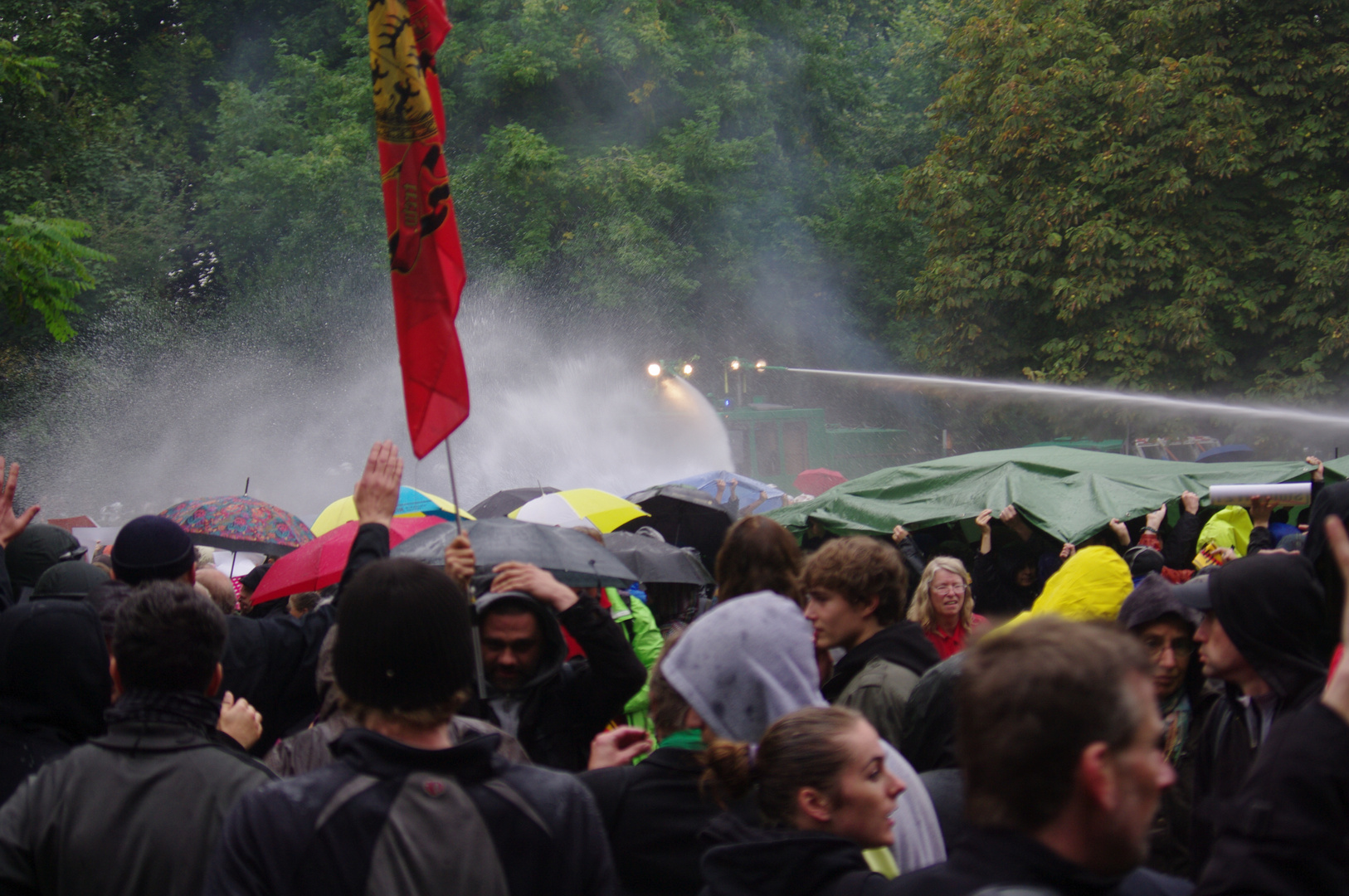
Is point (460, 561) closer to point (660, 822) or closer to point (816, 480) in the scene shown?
point (660, 822)

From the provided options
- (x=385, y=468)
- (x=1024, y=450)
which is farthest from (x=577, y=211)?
(x=385, y=468)

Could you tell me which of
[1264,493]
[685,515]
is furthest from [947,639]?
[685,515]

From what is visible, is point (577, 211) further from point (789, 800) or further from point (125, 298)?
point (789, 800)

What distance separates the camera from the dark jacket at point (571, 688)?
10.6ft

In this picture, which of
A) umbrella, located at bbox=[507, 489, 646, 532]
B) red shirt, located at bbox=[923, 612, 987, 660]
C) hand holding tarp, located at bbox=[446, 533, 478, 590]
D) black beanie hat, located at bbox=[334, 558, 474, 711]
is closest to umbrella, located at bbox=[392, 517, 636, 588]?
hand holding tarp, located at bbox=[446, 533, 478, 590]

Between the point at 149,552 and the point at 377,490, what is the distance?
2.77ft

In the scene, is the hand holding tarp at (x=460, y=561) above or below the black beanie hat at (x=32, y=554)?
above

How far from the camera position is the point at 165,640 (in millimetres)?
2389

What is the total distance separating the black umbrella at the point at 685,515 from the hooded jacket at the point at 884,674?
7.06 m

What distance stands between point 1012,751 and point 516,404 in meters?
25.7

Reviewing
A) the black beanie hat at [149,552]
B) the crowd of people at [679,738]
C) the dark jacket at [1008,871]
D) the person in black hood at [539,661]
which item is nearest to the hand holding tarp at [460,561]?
the crowd of people at [679,738]

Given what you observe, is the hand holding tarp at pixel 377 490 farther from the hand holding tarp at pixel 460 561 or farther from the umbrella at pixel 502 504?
the umbrella at pixel 502 504

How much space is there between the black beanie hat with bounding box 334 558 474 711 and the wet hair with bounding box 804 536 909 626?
1754 mm

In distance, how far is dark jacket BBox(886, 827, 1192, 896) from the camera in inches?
57.1
